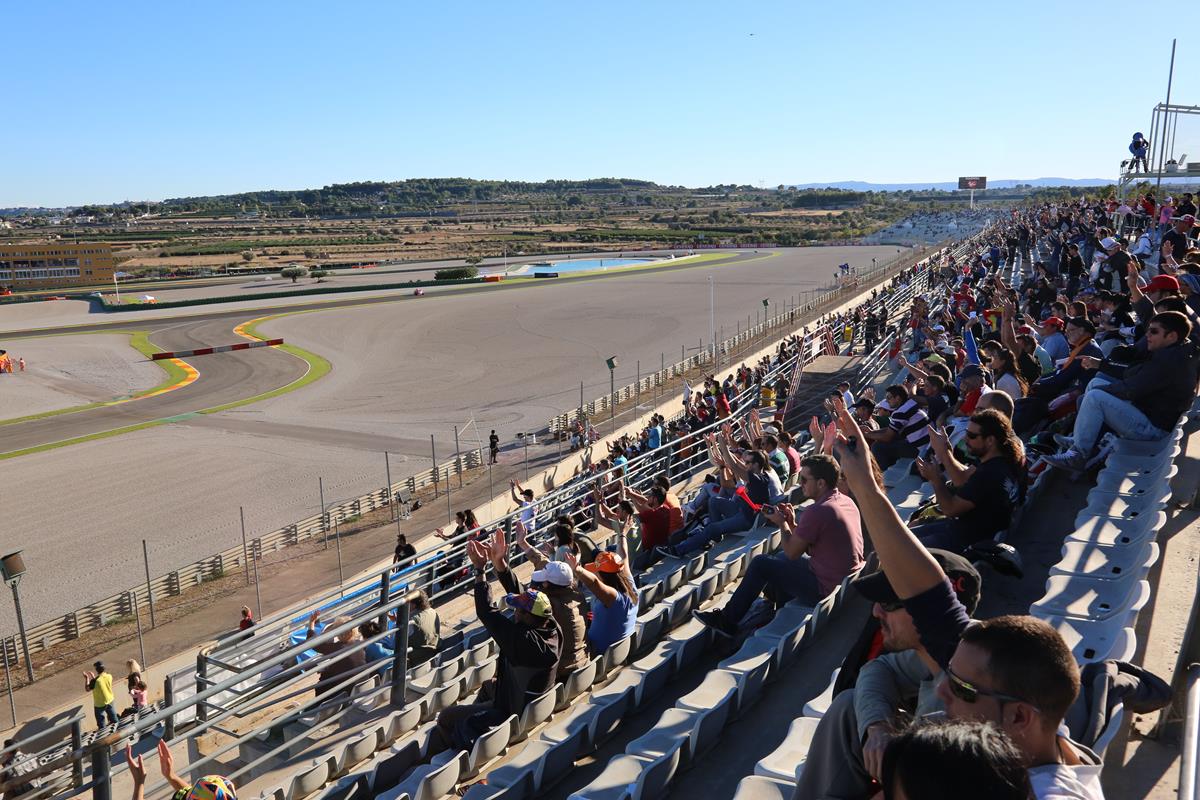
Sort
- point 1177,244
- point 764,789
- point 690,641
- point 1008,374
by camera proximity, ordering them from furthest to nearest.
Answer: point 1177,244, point 1008,374, point 690,641, point 764,789

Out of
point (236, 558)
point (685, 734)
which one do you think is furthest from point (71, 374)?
point (685, 734)

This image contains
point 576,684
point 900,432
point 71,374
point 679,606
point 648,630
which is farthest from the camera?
point 71,374

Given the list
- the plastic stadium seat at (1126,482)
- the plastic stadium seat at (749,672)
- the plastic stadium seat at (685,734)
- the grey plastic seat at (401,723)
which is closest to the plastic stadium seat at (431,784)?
the grey plastic seat at (401,723)

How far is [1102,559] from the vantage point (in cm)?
493

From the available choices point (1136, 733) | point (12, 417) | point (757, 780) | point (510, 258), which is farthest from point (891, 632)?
point (510, 258)

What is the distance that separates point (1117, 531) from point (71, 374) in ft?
140

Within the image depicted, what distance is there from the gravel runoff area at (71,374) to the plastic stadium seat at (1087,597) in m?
31.4

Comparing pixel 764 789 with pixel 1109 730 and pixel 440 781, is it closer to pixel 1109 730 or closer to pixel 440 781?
pixel 1109 730

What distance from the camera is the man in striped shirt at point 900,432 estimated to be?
27.9 feet

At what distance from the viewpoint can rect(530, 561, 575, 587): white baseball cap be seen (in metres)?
5.26

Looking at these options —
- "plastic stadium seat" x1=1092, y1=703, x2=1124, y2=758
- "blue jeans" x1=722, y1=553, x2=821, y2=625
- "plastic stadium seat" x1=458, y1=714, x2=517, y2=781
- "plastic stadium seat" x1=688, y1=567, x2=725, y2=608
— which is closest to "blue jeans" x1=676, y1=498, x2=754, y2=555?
"plastic stadium seat" x1=688, y1=567, x2=725, y2=608

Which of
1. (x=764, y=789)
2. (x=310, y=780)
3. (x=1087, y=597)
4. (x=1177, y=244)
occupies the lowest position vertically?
(x=310, y=780)

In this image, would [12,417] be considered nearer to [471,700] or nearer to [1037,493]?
[471,700]

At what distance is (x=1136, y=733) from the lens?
3.81m
